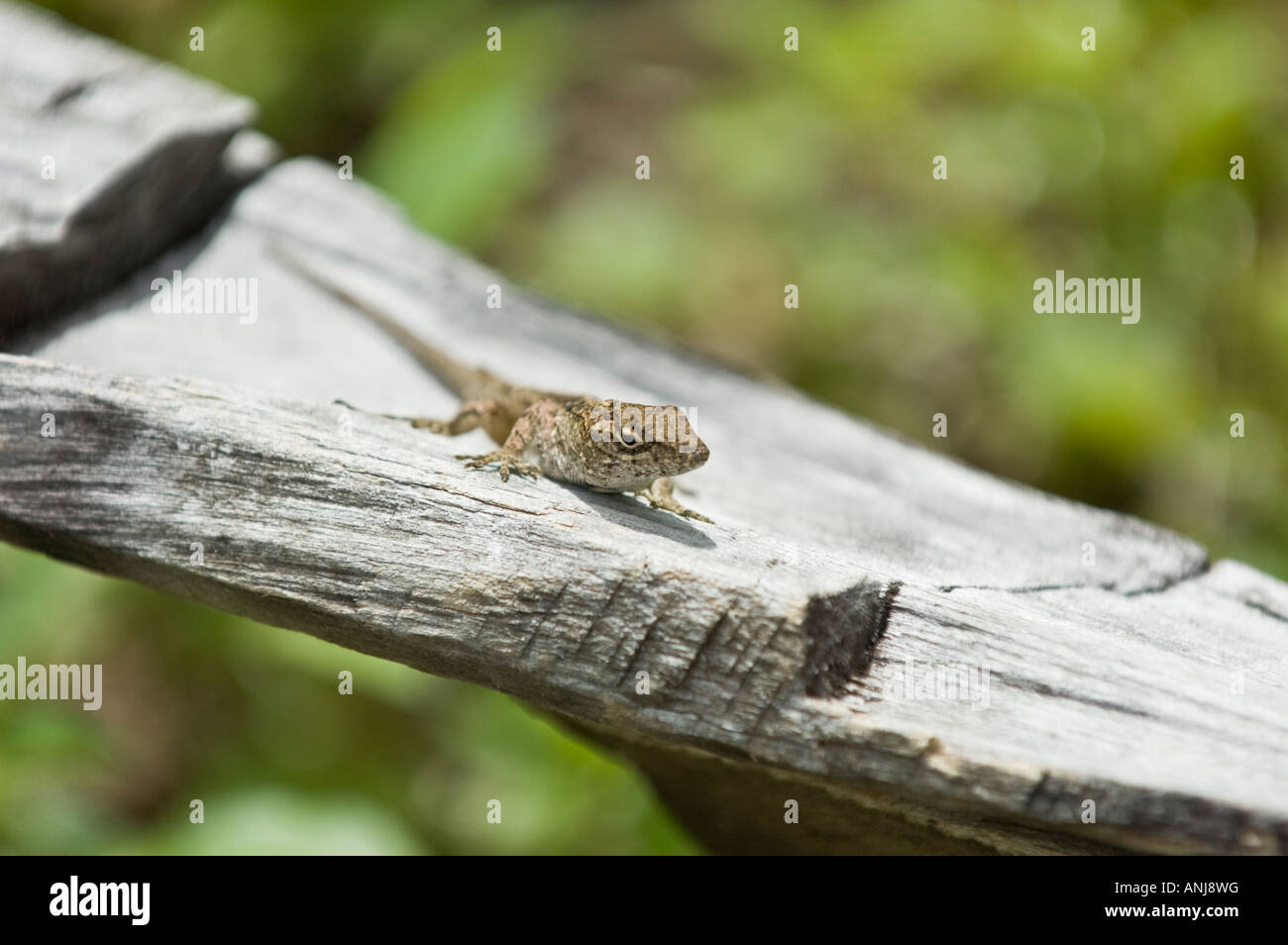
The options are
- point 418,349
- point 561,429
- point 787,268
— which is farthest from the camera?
point 787,268

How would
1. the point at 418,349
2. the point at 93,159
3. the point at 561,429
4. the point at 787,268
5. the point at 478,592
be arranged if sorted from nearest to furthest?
the point at 478,592, the point at 561,429, the point at 93,159, the point at 418,349, the point at 787,268

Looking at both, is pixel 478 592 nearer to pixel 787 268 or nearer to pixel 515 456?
pixel 515 456

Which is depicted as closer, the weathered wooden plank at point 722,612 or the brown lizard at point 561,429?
the weathered wooden plank at point 722,612

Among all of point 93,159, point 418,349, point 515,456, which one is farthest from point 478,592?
point 93,159

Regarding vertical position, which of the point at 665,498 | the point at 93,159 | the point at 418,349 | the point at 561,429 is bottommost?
the point at 665,498

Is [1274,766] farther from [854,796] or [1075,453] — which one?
[1075,453]

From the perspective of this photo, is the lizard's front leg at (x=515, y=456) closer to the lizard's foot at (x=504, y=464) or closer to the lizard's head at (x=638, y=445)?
the lizard's foot at (x=504, y=464)

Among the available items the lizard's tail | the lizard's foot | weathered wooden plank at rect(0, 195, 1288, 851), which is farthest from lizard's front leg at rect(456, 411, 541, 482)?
the lizard's tail

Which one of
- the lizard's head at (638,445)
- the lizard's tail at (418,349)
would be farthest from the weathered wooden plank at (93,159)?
the lizard's head at (638,445)
